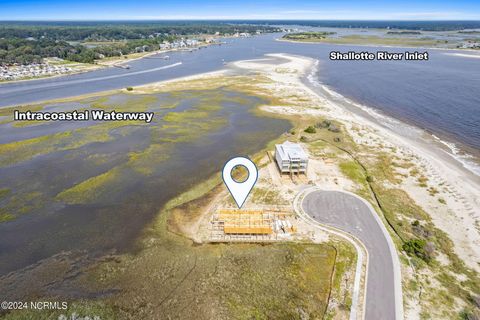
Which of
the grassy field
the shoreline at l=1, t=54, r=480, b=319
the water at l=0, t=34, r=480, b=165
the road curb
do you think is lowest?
the grassy field

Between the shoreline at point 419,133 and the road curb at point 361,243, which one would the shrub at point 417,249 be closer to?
the road curb at point 361,243

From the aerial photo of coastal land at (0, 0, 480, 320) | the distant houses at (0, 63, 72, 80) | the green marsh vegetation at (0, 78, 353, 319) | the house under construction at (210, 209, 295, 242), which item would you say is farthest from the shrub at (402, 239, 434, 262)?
the distant houses at (0, 63, 72, 80)

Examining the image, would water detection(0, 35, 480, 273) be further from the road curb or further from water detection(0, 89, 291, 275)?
the road curb

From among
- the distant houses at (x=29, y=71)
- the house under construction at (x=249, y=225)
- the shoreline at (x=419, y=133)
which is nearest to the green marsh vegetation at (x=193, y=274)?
the house under construction at (x=249, y=225)

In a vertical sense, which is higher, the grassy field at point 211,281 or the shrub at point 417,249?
the shrub at point 417,249

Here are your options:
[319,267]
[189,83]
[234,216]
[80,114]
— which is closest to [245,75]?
[189,83]

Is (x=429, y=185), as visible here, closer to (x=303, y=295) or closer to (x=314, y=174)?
(x=314, y=174)

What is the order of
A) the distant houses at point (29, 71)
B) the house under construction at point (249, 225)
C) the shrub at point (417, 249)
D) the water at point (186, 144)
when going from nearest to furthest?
the shrub at point (417, 249) → the house under construction at point (249, 225) → the water at point (186, 144) → the distant houses at point (29, 71)

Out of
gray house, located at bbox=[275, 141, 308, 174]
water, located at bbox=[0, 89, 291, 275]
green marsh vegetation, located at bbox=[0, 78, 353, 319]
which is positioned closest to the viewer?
green marsh vegetation, located at bbox=[0, 78, 353, 319]
